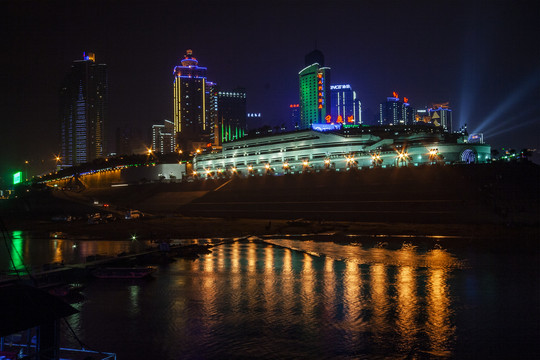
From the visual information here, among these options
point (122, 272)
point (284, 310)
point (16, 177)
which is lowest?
point (284, 310)

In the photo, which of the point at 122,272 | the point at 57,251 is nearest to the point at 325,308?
the point at 122,272

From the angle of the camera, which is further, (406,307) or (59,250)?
(59,250)

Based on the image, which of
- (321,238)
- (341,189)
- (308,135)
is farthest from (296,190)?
(308,135)

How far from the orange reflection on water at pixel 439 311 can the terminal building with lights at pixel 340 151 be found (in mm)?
37230

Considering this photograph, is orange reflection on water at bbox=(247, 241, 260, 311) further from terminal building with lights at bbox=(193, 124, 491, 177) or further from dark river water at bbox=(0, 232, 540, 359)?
terminal building with lights at bbox=(193, 124, 491, 177)

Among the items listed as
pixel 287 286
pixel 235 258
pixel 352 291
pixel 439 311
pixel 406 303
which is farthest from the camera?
pixel 235 258

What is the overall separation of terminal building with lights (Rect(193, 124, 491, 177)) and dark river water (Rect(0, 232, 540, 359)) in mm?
36057

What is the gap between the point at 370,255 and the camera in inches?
1113

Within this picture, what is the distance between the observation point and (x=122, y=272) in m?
23.4

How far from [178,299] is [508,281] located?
16.0 meters

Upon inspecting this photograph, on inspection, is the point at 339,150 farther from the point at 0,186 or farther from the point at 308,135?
the point at 0,186

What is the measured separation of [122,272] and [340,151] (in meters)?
67.4

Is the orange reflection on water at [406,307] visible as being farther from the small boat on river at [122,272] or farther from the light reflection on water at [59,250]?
the light reflection on water at [59,250]

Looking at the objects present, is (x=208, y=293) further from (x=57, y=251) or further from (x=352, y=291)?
(x=57, y=251)
